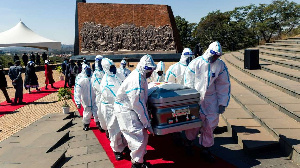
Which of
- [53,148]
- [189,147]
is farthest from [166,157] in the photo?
[53,148]

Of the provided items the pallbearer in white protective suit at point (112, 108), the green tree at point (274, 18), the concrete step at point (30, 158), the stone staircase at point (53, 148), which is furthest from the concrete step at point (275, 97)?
the green tree at point (274, 18)

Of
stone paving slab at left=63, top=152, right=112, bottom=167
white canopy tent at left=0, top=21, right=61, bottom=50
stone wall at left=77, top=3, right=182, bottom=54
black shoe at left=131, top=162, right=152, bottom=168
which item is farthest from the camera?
stone wall at left=77, top=3, right=182, bottom=54

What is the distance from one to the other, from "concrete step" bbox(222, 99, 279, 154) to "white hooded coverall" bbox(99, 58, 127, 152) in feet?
6.84

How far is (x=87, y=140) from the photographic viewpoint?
5598 millimetres

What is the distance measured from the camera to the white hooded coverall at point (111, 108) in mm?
4492

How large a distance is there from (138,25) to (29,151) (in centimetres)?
2188

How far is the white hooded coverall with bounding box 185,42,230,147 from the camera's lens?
4059 mm

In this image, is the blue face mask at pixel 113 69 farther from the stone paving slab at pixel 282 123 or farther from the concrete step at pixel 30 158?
the stone paving slab at pixel 282 123

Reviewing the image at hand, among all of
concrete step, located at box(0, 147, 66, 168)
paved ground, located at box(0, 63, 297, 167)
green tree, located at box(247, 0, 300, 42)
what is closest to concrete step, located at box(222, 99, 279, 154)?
paved ground, located at box(0, 63, 297, 167)

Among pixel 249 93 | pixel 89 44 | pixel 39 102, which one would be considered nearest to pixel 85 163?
pixel 249 93

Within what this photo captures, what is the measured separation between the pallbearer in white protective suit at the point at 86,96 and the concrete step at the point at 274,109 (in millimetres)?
3732

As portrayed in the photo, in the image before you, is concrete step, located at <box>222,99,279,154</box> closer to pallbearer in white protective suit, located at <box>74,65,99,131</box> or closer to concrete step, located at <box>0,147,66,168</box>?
concrete step, located at <box>0,147,66,168</box>

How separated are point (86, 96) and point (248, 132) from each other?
3935 millimetres

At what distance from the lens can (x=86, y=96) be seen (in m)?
6.55
